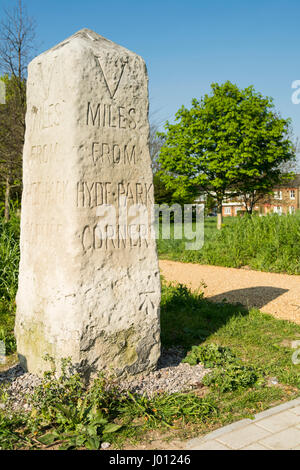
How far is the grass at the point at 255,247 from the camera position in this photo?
32.4 feet

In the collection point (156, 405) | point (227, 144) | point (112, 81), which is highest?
point (227, 144)

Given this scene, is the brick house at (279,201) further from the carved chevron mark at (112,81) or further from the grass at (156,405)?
the carved chevron mark at (112,81)

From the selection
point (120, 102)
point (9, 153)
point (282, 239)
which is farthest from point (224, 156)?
point (120, 102)

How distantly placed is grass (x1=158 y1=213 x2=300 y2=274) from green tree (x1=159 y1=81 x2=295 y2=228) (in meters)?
12.0

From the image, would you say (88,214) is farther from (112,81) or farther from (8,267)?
(8,267)

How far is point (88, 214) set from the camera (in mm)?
3619

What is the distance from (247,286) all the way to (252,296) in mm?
837

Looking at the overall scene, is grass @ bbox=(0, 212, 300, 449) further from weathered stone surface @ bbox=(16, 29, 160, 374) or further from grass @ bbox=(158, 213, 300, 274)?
grass @ bbox=(158, 213, 300, 274)

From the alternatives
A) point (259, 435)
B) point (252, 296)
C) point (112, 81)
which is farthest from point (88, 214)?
point (252, 296)

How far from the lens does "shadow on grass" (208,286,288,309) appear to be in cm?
695

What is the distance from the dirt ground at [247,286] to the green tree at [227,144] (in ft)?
47.2

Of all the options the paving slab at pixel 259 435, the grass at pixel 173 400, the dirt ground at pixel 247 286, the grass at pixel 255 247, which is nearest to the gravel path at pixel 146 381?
the grass at pixel 173 400

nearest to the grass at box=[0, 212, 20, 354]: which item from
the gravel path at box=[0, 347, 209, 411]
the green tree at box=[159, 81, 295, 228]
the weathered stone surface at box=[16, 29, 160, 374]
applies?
the gravel path at box=[0, 347, 209, 411]

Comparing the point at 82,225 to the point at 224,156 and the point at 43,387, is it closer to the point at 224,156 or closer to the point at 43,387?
the point at 43,387
